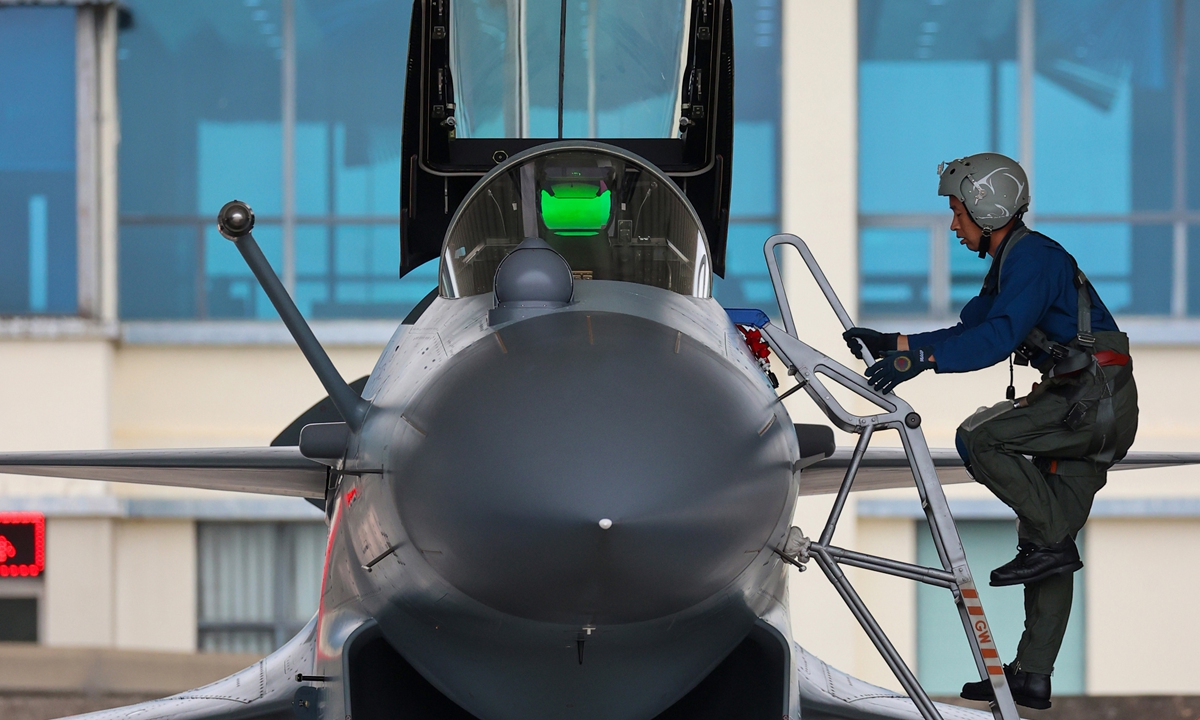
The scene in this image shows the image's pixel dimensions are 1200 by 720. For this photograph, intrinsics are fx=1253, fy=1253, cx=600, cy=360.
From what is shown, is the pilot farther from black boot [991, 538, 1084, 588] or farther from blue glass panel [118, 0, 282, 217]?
blue glass panel [118, 0, 282, 217]

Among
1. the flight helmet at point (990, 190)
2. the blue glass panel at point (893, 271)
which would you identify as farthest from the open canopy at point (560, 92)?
the blue glass panel at point (893, 271)

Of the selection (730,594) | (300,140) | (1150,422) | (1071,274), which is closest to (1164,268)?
(1150,422)

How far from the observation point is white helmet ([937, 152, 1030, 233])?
3695 mm

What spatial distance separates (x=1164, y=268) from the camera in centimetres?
1198

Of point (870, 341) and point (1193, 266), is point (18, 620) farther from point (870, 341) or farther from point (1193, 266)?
point (1193, 266)

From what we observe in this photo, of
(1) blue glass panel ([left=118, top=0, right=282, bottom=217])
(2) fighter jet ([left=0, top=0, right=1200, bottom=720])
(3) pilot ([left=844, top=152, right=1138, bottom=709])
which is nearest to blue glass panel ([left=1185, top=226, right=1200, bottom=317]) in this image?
(2) fighter jet ([left=0, top=0, right=1200, bottom=720])

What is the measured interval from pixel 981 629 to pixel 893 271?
8970mm

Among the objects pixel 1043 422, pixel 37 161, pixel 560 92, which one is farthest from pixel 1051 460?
pixel 37 161

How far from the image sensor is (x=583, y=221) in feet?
12.3

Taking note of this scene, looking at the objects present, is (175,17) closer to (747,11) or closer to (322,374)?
(747,11)

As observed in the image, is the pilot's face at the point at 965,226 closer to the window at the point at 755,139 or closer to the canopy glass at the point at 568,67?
the canopy glass at the point at 568,67

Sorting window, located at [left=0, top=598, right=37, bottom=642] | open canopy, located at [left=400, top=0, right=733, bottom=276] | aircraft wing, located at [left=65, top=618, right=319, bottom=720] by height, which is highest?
open canopy, located at [left=400, top=0, right=733, bottom=276]

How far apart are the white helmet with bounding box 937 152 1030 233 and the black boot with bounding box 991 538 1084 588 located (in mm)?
947

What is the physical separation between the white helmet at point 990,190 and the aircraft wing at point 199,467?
98.7 inches
